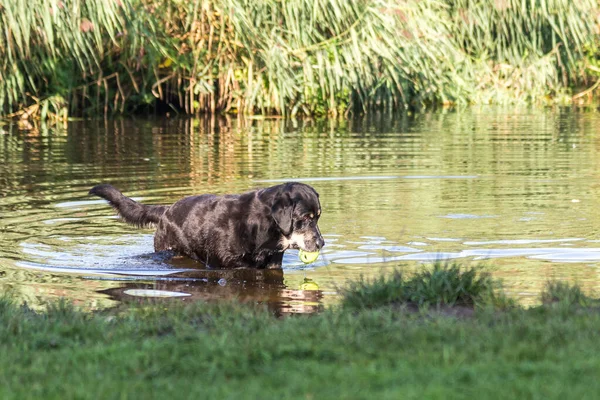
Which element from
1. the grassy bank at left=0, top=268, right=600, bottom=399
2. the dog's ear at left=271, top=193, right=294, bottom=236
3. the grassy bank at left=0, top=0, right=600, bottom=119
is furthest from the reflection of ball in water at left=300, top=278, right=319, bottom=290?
the grassy bank at left=0, top=0, right=600, bottom=119

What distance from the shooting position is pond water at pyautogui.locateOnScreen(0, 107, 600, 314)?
8094mm

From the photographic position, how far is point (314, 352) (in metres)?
4.87

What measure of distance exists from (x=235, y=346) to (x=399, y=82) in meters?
19.5

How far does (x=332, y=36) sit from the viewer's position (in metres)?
23.5

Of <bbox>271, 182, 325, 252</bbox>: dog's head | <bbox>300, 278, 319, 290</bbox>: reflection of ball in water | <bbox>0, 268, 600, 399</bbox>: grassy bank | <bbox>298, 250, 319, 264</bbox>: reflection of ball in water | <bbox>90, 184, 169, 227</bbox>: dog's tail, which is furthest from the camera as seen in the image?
<bbox>90, 184, 169, 227</bbox>: dog's tail

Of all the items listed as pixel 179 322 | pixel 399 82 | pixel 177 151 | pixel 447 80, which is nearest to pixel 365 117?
pixel 399 82

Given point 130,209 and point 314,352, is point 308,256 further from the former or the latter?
point 314,352

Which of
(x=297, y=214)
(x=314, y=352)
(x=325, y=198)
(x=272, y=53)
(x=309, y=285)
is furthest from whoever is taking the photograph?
(x=272, y=53)

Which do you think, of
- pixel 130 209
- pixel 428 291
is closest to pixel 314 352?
pixel 428 291

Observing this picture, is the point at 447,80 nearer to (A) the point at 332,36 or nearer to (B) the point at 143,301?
(A) the point at 332,36

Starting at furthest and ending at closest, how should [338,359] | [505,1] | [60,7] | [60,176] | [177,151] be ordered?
[505,1] → [60,7] → [177,151] → [60,176] → [338,359]

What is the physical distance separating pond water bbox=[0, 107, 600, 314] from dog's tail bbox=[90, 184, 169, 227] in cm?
34

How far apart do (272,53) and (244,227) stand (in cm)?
1436

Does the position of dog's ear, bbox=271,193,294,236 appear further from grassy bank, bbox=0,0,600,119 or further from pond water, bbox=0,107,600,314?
grassy bank, bbox=0,0,600,119
